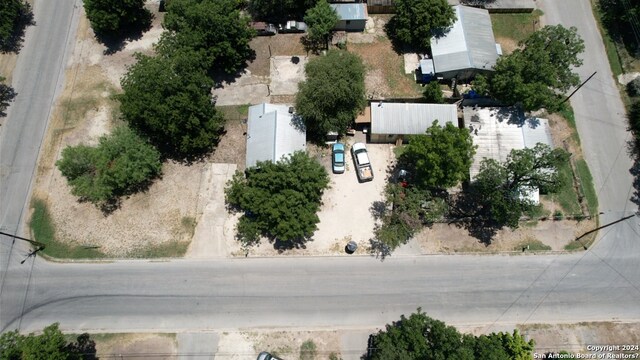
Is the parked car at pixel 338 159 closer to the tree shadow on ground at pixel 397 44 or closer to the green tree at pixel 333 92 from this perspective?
the green tree at pixel 333 92

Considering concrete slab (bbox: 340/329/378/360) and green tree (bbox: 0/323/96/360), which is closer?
green tree (bbox: 0/323/96/360)

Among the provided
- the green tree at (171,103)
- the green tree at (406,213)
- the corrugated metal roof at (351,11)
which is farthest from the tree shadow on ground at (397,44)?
the green tree at (171,103)

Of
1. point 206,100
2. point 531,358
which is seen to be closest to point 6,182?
point 206,100

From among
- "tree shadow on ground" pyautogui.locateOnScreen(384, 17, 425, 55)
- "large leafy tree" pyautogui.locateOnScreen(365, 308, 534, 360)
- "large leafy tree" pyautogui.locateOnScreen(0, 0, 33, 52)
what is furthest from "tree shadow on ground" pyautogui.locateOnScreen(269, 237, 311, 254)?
"large leafy tree" pyautogui.locateOnScreen(0, 0, 33, 52)

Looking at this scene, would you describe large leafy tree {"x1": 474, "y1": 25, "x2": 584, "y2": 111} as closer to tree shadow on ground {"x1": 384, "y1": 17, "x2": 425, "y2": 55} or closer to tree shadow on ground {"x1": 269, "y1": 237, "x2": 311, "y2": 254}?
tree shadow on ground {"x1": 384, "y1": 17, "x2": 425, "y2": 55}

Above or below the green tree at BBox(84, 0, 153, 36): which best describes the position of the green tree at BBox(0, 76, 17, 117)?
below

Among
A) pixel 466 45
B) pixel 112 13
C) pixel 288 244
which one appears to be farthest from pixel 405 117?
pixel 112 13

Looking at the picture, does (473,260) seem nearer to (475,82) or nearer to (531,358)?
(531,358)
